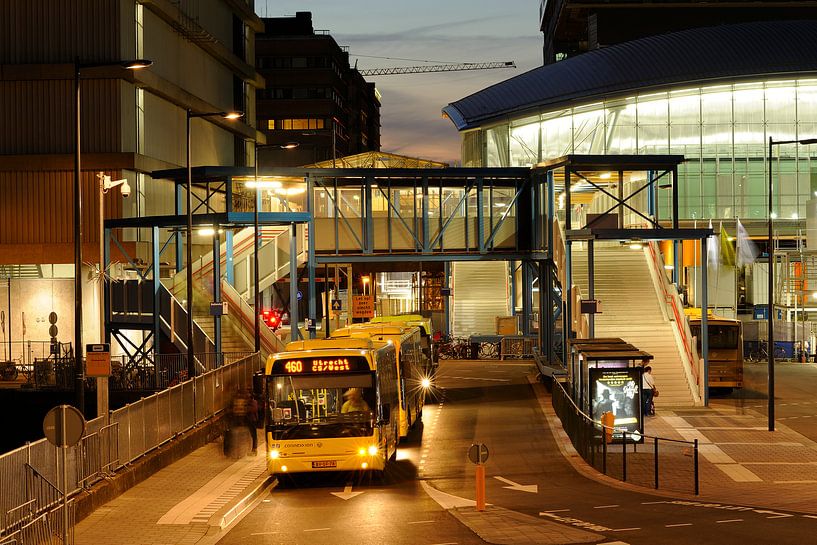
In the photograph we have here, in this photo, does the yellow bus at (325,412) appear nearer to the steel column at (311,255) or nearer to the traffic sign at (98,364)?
the traffic sign at (98,364)

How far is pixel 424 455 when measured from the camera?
87.2ft

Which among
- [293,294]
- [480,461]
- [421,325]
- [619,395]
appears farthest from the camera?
[421,325]

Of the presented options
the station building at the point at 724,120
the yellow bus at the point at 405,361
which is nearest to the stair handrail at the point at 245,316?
the yellow bus at the point at 405,361

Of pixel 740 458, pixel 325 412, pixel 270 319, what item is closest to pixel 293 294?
pixel 325 412

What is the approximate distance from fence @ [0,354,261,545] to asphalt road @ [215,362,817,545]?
2784mm

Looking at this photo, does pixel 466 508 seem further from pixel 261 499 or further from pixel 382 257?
Answer: pixel 382 257

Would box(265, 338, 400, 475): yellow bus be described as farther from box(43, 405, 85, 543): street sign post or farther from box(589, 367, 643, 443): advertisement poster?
box(43, 405, 85, 543): street sign post

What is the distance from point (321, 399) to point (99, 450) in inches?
178

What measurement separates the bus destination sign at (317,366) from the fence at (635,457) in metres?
5.03

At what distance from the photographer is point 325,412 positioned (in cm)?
2266

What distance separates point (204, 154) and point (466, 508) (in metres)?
55.1

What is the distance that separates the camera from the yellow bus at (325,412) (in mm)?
22141

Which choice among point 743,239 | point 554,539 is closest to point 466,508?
point 554,539

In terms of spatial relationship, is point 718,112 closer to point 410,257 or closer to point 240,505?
point 410,257
